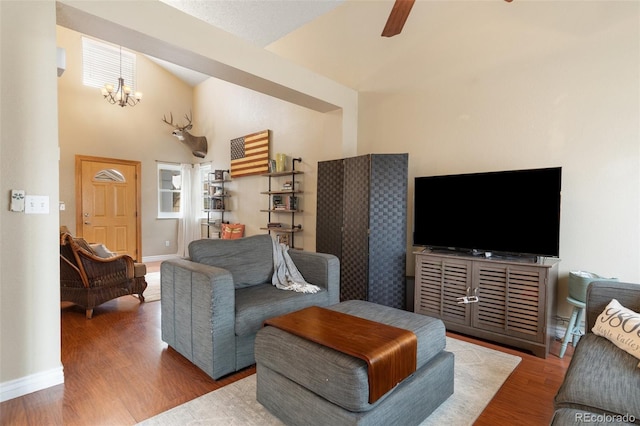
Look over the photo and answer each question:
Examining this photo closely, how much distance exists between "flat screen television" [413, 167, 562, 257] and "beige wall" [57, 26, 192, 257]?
18.6ft

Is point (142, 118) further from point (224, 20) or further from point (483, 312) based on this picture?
point (483, 312)

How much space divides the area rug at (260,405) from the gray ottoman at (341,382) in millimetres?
64

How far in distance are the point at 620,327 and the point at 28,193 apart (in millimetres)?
Result: 3371

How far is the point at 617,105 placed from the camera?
255 cm

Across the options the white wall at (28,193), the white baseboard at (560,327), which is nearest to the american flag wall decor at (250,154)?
the white wall at (28,193)

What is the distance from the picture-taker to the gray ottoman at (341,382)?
139 centimetres

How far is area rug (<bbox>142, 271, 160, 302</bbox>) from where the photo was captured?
410 cm

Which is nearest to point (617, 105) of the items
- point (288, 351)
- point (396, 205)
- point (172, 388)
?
point (396, 205)

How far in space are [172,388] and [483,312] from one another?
2481 millimetres

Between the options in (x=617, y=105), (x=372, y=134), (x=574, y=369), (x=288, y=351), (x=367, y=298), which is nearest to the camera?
(x=574, y=369)

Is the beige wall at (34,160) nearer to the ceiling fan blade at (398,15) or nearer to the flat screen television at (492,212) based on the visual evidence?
the ceiling fan blade at (398,15)

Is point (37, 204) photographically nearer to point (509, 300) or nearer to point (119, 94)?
point (509, 300)

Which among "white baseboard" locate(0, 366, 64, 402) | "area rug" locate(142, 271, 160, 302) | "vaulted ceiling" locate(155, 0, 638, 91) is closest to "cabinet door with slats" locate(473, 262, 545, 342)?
"vaulted ceiling" locate(155, 0, 638, 91)

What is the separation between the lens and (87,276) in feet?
11.1
